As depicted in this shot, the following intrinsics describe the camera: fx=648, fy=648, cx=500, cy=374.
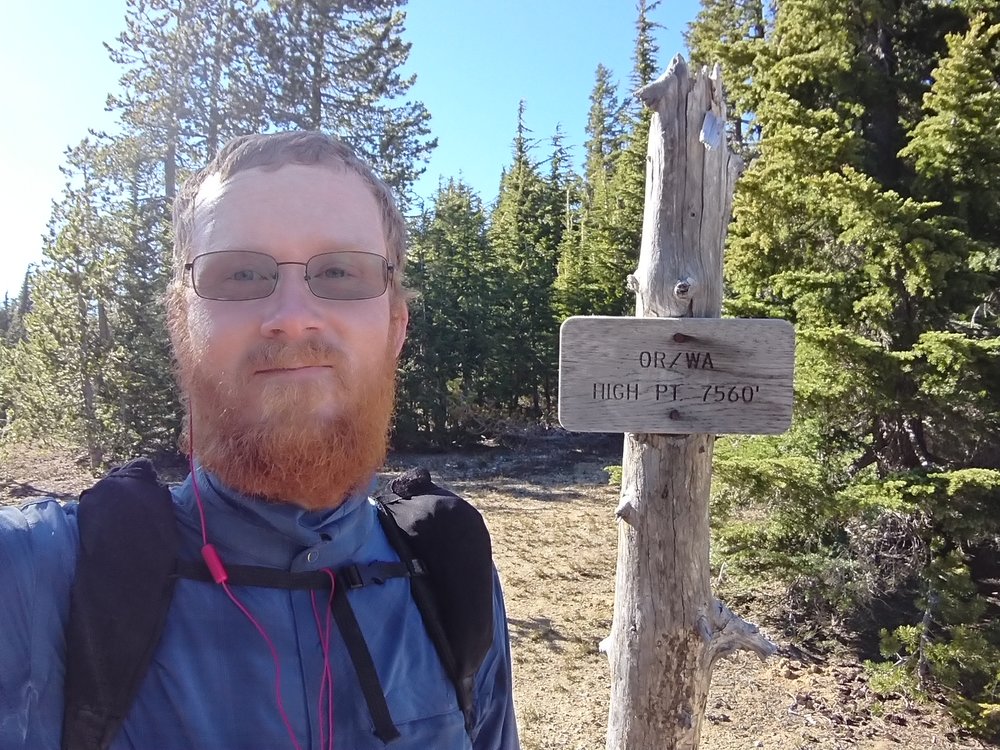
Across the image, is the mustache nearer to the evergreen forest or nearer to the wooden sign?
the wooden sign

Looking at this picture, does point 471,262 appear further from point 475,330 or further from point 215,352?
point 215,352

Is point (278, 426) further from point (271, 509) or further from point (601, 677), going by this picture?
point (601, 677)

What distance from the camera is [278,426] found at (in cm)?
114

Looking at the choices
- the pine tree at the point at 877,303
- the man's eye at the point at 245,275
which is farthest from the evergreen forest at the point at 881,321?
the man's eye at the point at 245,275

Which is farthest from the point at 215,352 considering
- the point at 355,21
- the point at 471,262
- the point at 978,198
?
the point at 471,262

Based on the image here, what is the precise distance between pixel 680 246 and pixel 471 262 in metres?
16.2

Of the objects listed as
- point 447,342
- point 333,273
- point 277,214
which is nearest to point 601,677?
point 333,273

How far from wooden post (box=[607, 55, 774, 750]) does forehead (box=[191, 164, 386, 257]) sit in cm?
139

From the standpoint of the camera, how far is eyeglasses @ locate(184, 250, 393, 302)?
1168 millimetres

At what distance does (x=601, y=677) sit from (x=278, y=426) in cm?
507

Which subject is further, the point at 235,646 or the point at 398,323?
the point at 398,323

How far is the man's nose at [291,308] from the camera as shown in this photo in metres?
1.14

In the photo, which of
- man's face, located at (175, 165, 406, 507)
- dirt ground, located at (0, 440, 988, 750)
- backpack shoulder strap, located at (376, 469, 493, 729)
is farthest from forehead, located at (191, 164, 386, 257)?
dirt ground, located at (0, 440, 988, 750)

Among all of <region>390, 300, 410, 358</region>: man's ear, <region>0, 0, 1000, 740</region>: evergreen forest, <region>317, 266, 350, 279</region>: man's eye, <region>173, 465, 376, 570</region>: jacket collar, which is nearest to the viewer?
<region>173, 465, 376, 570</region>: jacket collar
